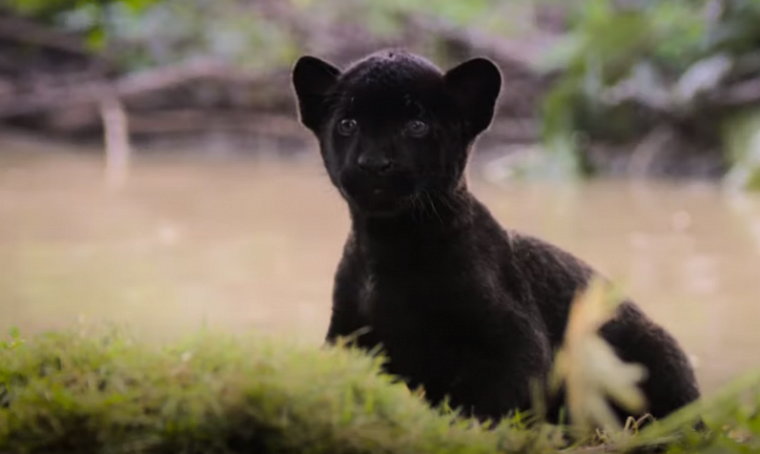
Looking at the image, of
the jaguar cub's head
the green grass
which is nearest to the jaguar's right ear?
the jaguar cub's head

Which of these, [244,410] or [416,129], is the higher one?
[416,129]

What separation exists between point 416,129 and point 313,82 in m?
0.43

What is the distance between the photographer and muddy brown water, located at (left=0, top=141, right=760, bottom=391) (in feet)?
18.1

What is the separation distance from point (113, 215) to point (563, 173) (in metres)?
6.01

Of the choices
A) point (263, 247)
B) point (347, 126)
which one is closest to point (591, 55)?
point (263, 247)

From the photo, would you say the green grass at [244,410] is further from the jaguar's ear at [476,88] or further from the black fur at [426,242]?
the jaguar's ear at [476,88]

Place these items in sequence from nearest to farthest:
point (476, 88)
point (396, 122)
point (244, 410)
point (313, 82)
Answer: point (244, 410)
point (396, 122)
point (476, 88)
point (313, 82)

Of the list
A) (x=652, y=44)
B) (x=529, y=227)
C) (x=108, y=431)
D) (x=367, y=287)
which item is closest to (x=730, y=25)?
(x=652, y=44)

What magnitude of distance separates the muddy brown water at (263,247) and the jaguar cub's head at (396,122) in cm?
50

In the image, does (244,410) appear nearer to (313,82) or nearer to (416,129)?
(416,129)

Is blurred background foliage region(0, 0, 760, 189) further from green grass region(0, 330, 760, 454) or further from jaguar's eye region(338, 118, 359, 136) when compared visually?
green grass region(0, 330, 760, 454)

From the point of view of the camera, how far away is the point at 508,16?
2081cm

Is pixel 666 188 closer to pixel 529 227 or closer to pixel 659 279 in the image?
pixel 529 227

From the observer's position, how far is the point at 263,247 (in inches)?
311
